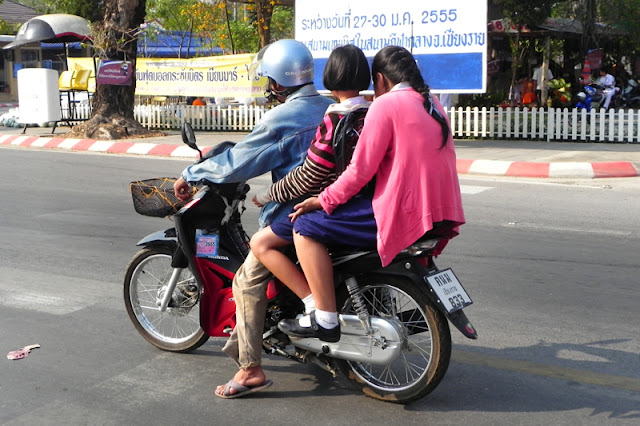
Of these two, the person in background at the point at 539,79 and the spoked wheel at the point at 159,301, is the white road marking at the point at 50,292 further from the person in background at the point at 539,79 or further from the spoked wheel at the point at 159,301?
the person in background at the point at 539,79

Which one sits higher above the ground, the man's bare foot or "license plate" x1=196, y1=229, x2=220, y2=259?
"license plate" x1=196, y1=229, x2=220, y2=259

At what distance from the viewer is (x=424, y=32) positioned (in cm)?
1650

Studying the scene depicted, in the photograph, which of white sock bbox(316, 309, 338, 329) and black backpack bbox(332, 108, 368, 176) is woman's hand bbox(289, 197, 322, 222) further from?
white sock bbox(316, 309, 338, 329)

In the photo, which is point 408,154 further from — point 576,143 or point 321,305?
point 576,143

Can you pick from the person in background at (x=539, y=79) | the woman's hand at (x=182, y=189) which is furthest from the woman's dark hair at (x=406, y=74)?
the person in background at (x=539, y=79)

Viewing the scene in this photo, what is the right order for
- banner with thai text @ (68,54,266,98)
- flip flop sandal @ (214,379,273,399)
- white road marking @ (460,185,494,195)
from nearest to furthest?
flip flop sandal @ (214,379,273,399) < white road marking @ (460,185,494,195) < banner with thai text @ (68,54,266,98)

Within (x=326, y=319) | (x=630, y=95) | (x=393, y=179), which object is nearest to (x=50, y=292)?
(x=326, y=319)

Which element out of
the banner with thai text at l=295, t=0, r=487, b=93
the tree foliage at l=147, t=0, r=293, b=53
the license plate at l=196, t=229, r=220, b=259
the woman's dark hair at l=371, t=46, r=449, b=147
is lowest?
the license plate at l=196, t=229, r=220, b=259

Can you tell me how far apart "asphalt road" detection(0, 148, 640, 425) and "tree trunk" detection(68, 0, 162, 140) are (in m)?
9.49

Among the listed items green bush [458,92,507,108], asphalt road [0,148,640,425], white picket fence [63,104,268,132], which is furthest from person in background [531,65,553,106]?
asphalt road [0,148,640,425]

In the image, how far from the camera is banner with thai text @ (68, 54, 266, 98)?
19.1 metres

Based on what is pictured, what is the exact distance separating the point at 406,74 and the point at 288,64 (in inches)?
24.0

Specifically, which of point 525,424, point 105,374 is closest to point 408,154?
point 525,424

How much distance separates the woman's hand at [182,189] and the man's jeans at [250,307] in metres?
0.51
